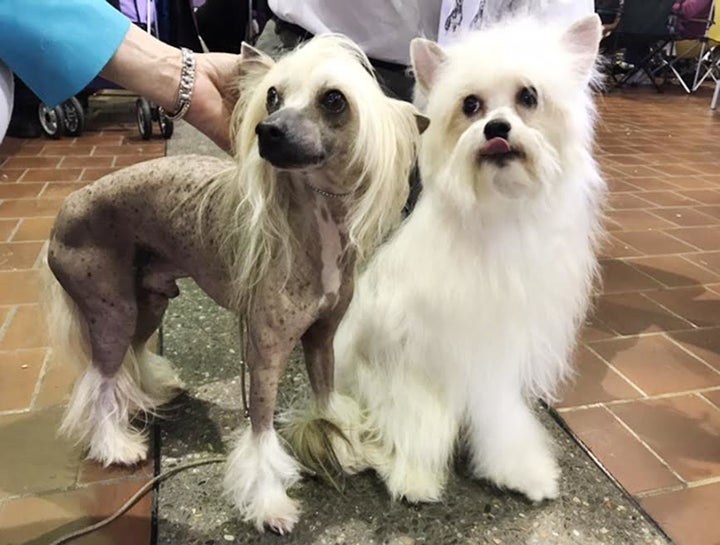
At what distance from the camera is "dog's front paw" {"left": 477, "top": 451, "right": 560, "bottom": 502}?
1215 millimetres

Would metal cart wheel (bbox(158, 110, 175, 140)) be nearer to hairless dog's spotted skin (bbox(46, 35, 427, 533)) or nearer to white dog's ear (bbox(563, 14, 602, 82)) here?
hairless dog's spotted skin (bbox(46, 35, 427, 533))

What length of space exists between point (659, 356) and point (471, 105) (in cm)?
108

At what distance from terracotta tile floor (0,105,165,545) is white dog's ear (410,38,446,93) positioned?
2.90 feet

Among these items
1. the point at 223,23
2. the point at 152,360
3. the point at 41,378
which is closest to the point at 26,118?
the point at 223,23

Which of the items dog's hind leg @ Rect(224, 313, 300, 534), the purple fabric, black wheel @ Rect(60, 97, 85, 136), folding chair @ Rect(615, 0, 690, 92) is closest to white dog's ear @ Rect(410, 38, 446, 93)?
dog's hind leg @ Rect(224, 313, 300, 534)

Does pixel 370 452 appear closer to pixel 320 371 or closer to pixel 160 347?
pixel 320 371

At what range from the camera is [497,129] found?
973 mm

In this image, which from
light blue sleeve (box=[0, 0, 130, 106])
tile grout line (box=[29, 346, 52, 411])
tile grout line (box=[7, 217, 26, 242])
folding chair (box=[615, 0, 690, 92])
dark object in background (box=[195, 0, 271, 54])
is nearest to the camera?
light blue sleeve (box=[0, 0, 130, 106])

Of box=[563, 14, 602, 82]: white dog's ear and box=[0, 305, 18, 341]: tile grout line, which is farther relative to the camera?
box=[0, 305, 18, 341]: tile grout line

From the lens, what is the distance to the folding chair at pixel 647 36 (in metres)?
5.62

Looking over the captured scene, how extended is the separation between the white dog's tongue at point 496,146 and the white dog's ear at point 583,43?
0.20 m

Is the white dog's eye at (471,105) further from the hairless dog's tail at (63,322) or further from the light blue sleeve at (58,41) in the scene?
the hairless dog's tail at (63,322)

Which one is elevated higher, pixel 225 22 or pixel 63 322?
pixel 225 22

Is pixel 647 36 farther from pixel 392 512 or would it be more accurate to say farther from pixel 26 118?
pixel 392 512
